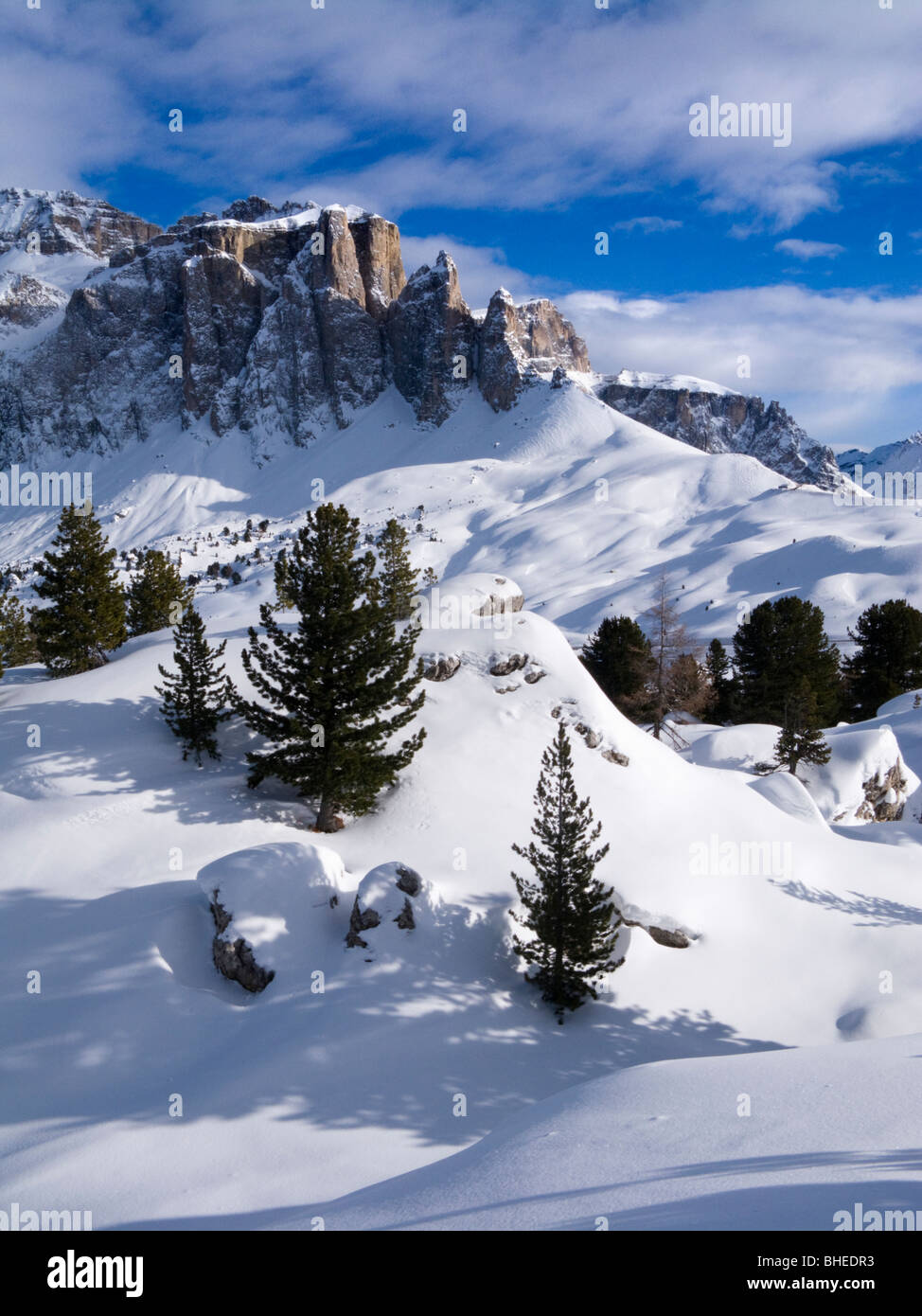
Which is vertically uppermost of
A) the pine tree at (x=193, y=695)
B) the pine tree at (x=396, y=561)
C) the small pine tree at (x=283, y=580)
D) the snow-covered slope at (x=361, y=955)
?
the pine tree at (x=396, y=561)

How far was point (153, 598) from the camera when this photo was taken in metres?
39.7

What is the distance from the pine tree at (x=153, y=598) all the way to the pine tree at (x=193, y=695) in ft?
57.2

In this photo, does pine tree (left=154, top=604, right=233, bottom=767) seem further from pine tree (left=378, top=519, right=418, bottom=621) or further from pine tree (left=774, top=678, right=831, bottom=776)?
pine tree (left=774, top=678, right=831, bottom=776)

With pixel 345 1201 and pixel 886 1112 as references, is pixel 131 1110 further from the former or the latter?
pixel 886 1112

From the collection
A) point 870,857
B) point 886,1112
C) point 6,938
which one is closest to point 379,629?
point 6,938

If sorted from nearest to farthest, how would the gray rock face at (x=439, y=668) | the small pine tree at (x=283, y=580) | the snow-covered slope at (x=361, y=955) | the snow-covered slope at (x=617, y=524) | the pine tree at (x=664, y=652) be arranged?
the snow-covered slope at (x=361, y=955) < the small pine tree at (x=283, y=580) < the gray rock face at (x=439, y=668) < the pine tree at (x=664, y=652) < the snow-covered slope at (x=617, y=524)

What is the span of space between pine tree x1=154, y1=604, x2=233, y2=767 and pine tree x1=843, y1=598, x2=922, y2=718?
49.5 m

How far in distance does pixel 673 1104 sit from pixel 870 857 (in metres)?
19.2

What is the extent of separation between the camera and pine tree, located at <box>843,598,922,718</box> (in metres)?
51.8

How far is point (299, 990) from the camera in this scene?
14.8 metres

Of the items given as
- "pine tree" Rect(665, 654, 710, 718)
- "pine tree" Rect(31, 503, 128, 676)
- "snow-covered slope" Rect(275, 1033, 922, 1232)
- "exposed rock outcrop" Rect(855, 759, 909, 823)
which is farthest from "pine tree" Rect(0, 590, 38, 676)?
"exposed rock outcrop" Rect(855, 759, 909, 823)

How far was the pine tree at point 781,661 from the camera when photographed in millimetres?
45000

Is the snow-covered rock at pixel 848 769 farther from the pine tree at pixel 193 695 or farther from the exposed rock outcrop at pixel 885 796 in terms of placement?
the pine tree at pixel 193 695

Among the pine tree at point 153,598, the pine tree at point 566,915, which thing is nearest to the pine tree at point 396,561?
the pine tree at point 153,598
